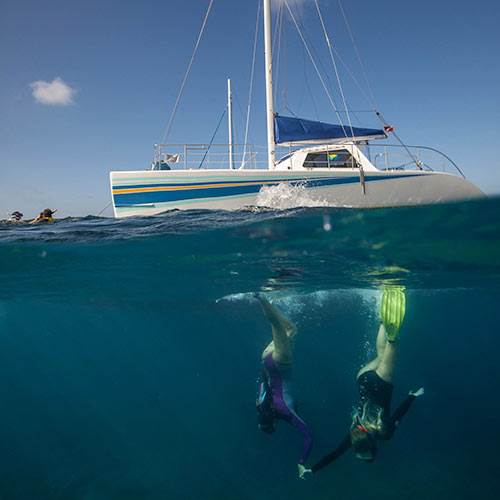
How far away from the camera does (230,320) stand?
1164 inches

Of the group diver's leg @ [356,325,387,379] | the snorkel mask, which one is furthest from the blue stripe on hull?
the snorkel mask

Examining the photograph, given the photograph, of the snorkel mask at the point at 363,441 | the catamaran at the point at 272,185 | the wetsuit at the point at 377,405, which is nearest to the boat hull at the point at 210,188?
the catamaran at the point at 272,185

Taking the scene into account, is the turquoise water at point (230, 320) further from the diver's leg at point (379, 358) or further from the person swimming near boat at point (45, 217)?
the diver's leg at point (379, 358)

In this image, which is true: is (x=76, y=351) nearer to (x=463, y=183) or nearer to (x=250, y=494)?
(x=250, y=494)

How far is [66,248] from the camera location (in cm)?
982

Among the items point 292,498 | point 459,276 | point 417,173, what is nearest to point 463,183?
point 417,173

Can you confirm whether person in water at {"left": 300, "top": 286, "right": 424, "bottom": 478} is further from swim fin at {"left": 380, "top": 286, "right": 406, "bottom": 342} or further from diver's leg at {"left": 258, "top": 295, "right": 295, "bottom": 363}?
diver's leg at {"left": 258, "top": 295, "right": 295, "bottom": 363}

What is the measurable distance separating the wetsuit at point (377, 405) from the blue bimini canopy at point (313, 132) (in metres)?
9.93

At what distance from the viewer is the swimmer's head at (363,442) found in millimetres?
7535

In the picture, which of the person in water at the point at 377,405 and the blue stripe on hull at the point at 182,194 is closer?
the person in water at the point at 377,405

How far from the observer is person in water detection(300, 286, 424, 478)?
7574 millimetres

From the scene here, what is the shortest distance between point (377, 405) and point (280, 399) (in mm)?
2327

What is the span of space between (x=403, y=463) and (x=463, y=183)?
11463 mm

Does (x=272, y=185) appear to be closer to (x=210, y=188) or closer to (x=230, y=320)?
(x=210, y=188)
